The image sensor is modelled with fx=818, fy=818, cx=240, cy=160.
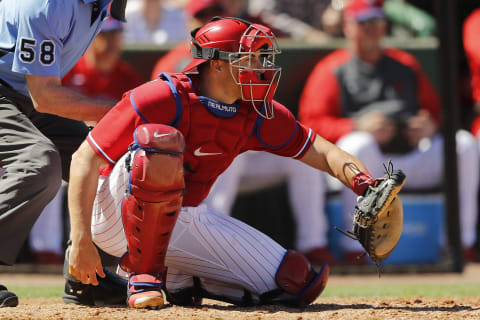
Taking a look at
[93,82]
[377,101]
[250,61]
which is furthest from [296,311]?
[93,82]

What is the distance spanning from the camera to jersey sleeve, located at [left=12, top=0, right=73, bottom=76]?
149 inches

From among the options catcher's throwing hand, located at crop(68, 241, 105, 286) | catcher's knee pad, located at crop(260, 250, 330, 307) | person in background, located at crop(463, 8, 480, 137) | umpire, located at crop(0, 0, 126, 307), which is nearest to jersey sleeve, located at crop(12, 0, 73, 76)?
umpire, located at crop(0, 0, 126, 307)

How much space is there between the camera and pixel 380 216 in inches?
141

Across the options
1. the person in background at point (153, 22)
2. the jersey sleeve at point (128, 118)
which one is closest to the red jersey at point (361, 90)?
the person in background at point (153, 22)

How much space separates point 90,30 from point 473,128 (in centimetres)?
481

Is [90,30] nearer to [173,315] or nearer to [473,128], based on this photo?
[173,315]

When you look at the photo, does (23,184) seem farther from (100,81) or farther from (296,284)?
(100,81)

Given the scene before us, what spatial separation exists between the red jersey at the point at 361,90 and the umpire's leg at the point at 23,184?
3466 mm

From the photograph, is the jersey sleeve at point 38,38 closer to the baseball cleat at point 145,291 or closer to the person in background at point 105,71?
the baseball cleat at point 145,291

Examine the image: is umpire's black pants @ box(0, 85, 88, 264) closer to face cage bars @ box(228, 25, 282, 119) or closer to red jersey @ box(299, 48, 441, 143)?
face cage bars @ box(228, 25, 282, 119)

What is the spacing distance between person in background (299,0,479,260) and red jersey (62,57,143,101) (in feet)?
4.92

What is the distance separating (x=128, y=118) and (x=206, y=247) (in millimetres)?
750

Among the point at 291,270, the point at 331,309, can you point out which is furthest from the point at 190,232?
→ the point at 331,309

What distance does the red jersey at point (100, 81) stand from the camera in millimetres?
6848
